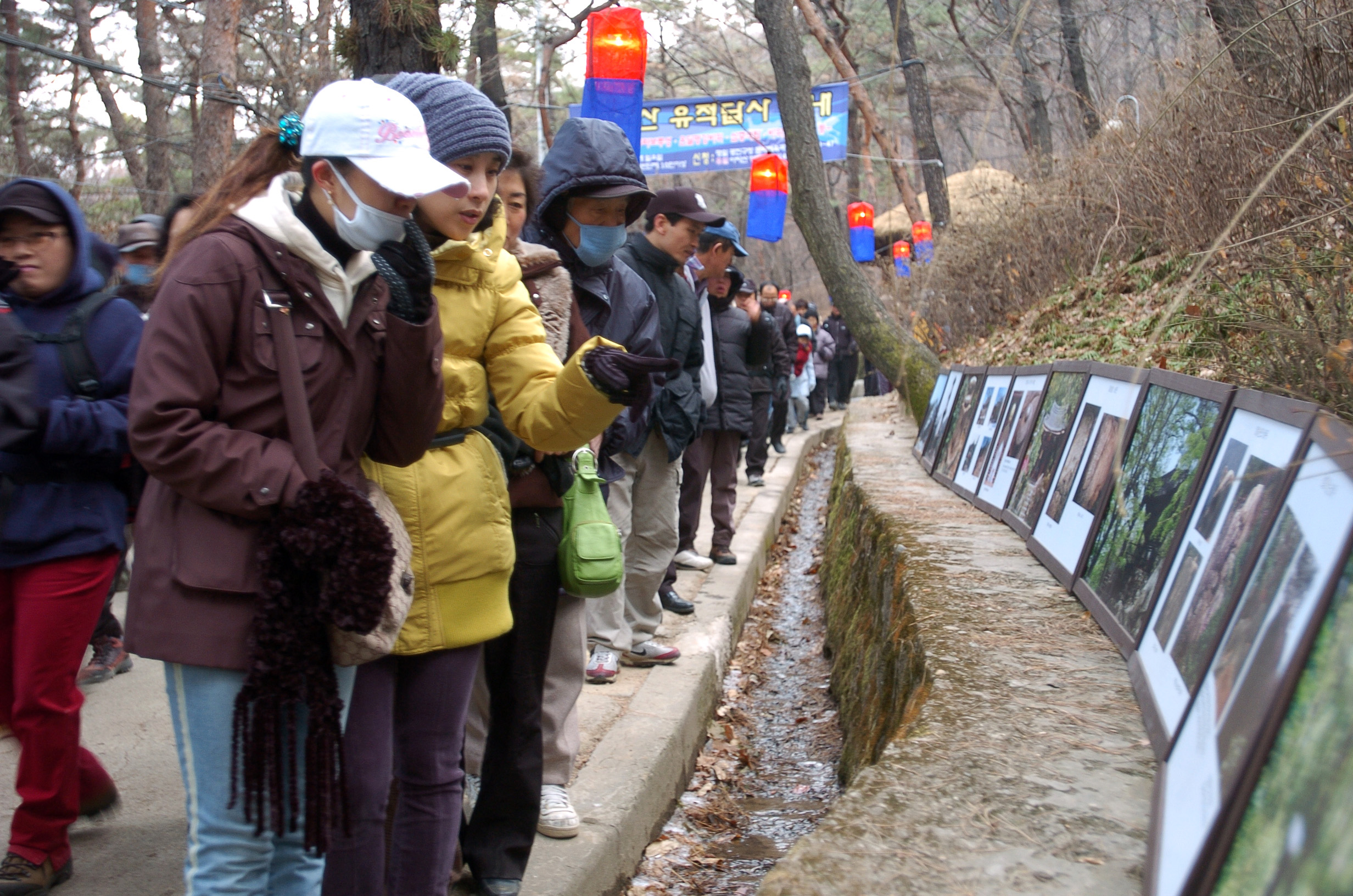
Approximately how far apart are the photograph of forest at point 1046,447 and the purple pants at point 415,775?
281 centimetres

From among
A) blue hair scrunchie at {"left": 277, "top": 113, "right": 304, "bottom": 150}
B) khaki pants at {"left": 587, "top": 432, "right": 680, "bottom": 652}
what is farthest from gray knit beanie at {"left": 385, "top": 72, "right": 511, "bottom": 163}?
khaki pants at {"left": 587, "top": 432, "right": 680, "bottom": 652}

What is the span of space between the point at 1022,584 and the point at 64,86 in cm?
1842

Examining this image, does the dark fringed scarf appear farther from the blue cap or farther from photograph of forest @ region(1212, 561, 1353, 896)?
the blue cap

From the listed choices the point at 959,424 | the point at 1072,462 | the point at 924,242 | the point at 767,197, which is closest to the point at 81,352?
the point at 1072,462

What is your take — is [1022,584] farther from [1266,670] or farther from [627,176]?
[1266,670]

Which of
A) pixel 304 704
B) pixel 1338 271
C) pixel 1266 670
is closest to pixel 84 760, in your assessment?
pixel 304 704

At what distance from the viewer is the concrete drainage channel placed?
3.11 meters

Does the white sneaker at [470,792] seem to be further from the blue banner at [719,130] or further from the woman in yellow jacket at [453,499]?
the blue banner at [719,130]

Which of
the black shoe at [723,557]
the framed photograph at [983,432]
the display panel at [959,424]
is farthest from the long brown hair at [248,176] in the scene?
the black shoe at [723,557]

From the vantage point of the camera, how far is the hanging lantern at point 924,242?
1562cm

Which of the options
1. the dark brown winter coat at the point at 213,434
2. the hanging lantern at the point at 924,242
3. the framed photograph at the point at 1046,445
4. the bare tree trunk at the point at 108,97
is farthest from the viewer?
the hanging lantern at the point at 924,242

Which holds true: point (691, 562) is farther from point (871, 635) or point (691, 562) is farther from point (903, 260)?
point (903, 260)

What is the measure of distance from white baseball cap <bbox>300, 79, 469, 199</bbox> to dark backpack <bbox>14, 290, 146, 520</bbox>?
1406mm

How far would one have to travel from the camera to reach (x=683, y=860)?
12.2 feet
